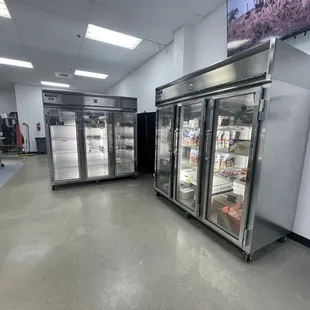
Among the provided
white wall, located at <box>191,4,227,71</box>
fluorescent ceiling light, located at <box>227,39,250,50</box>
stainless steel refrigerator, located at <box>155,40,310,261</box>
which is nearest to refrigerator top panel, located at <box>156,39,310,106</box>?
stainless steel refrigerator, located at <box>155,40,310,261</box>

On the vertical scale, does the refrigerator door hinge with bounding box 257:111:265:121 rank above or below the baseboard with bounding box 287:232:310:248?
above

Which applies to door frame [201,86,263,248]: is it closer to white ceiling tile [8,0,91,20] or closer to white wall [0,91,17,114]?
white ceiling tile [8,0,91,20]

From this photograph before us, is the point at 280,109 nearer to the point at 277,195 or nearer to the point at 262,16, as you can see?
the point at 277,195

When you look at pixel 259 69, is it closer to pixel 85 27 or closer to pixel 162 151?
pixel 162 151

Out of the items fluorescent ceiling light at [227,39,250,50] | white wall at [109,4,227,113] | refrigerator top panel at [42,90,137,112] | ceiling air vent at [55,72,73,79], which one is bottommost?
refrigerator top panel at [42,90,137,112]

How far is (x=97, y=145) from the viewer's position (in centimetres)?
446

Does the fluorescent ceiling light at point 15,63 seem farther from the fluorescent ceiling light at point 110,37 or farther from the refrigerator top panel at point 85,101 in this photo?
the refrigerator top panel at point 85,101

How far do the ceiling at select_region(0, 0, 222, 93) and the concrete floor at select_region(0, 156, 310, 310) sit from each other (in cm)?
328

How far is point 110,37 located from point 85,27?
1.82ft

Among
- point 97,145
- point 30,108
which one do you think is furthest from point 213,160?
point 30,108

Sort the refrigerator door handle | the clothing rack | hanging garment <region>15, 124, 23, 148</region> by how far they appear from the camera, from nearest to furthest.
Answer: the refrigerator door handle → hanging garment <region>15, 124, 23, 148</region> → the clothing rack

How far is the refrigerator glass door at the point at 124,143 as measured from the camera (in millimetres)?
→ 4306

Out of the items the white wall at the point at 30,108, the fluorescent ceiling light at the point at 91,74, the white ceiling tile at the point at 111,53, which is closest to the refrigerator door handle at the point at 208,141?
the white ceiling tile at the point at 111,53

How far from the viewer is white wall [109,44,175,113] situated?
4043mm
